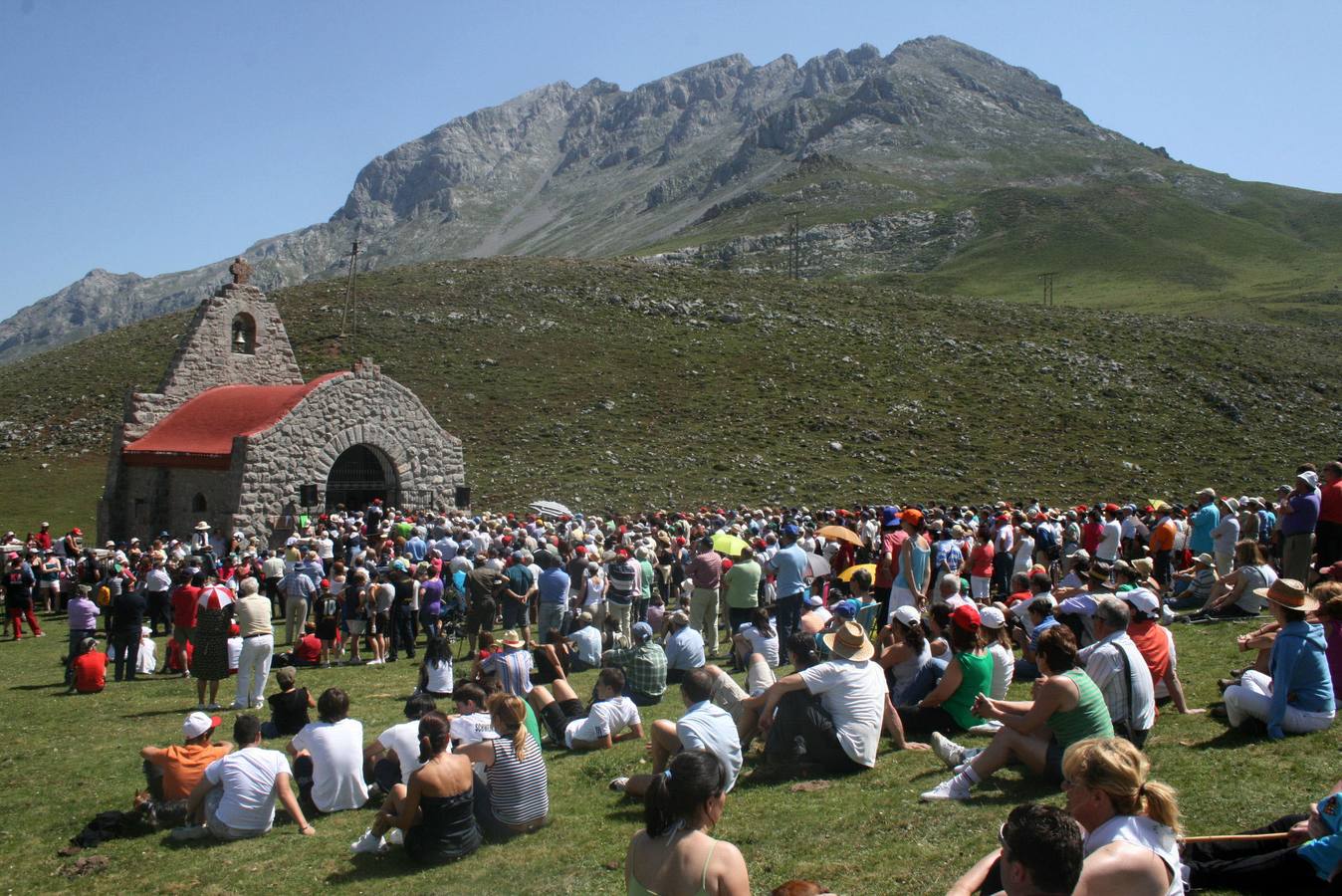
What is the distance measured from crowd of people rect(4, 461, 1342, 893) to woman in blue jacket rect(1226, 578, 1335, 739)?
0.7 inches

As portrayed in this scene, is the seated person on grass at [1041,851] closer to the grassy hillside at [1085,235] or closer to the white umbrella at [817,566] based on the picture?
the white umbrella at [817,566]

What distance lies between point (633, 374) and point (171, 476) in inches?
1042

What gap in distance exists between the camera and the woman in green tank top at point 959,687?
8.36 meters

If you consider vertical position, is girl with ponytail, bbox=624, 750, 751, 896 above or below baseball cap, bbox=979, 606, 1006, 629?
below

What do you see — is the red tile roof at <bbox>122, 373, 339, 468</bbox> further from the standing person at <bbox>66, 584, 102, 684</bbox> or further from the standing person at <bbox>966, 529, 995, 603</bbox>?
the standing person at <bbox>966, 529, 995, 603</bbox>

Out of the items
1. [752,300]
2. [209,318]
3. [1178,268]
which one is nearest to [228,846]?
[209,318]

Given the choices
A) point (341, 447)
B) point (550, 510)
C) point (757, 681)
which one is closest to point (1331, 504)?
point (757, 681)

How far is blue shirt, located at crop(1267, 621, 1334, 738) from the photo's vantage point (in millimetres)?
7258

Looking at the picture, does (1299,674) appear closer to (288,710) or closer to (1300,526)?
(1300,526)

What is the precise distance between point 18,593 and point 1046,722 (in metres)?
19.7

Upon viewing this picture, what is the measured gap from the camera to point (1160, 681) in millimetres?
9242

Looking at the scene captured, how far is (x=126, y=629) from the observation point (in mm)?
14734

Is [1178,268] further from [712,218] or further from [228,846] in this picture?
[228,846]

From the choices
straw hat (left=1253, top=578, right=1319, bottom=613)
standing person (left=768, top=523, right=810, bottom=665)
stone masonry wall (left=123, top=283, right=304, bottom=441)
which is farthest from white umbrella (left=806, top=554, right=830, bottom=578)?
stone masonry wall (left=123, top=283, right=304, bottom=441)
